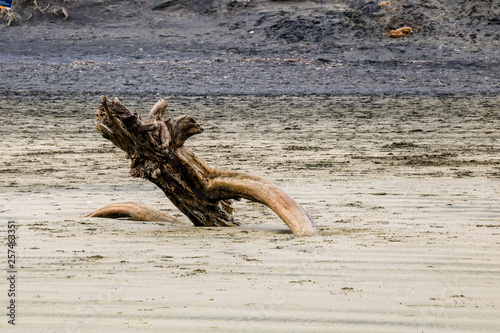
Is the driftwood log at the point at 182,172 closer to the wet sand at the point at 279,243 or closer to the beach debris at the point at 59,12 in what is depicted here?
the wet sand at the point at 279,243

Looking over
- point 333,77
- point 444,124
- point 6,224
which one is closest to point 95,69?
point 333,77

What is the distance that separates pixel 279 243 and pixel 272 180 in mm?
3381

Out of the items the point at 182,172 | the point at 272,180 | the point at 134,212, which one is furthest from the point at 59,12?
the point at 182,172

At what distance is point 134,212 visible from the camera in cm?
586

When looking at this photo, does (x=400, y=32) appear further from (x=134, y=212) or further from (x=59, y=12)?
(x=134, y=212)

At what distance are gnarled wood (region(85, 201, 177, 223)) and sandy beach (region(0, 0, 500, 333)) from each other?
0.57ft

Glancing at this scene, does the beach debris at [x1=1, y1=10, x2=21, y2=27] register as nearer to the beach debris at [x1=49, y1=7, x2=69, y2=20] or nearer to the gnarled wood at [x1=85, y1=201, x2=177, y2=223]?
the beach debris at [x1=49, y1=7, x2=69, y2=20]

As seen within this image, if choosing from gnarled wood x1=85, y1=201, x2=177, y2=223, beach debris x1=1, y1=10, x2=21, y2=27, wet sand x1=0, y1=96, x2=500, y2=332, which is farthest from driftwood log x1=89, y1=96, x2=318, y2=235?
beach debris x1=1, y1=10, x2=21, y2=27

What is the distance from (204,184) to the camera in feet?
17.8

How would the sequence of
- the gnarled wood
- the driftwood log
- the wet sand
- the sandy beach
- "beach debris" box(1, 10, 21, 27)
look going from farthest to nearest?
"beach debris" box(1, 10, 21, 27) < the gnarled wood < the driftwood log < the sandy beach < the wet sand

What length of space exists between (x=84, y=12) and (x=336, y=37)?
30.6 feet

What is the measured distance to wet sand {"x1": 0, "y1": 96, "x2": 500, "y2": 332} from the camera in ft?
10.4

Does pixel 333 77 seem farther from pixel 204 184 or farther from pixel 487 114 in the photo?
pixel 204 184

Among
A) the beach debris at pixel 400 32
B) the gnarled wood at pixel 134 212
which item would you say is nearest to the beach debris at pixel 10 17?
the beach debris at pixel 400 32
